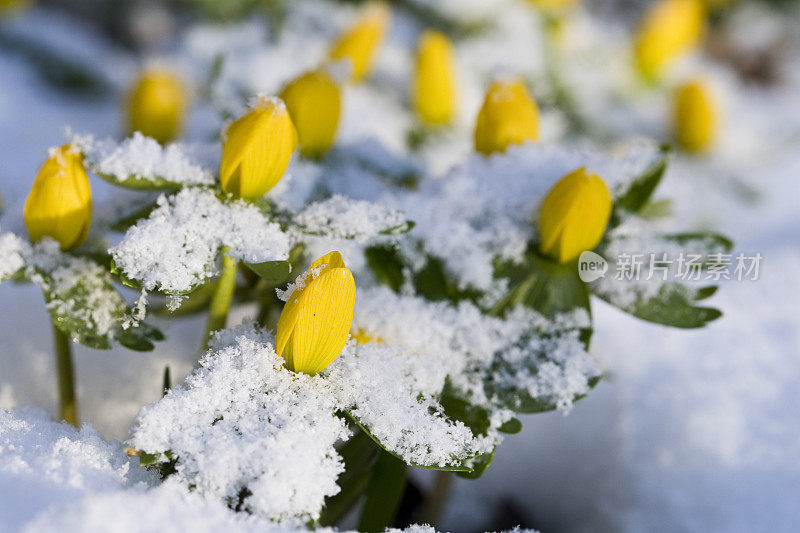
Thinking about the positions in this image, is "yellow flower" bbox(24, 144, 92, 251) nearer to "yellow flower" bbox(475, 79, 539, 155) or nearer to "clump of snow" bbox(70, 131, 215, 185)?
"clump of snow" bbox(70, 131, 215, 185)

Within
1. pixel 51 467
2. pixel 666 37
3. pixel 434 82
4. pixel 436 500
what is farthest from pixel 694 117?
pixel 51 467

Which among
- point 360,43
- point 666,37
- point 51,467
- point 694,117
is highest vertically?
point 666,37

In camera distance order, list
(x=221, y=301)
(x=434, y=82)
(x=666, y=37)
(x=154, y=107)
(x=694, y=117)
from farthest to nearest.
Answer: (x=666, y=37), (x=694, y=117), (x=434, y=82), (x=154, y=107), (x=221, y=301)

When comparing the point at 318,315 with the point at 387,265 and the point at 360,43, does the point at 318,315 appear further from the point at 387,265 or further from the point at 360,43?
the point at 360,43

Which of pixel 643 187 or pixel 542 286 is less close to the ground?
pixel 643 187

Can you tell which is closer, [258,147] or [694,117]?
[258,147]

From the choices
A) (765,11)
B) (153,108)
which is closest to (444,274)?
(153,108)

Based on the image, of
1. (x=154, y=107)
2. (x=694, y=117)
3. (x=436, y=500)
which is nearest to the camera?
(x=436, y=500)

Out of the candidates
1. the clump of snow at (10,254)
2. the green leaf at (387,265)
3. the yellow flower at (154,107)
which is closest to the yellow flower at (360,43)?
the yellow flower at (154,107)
